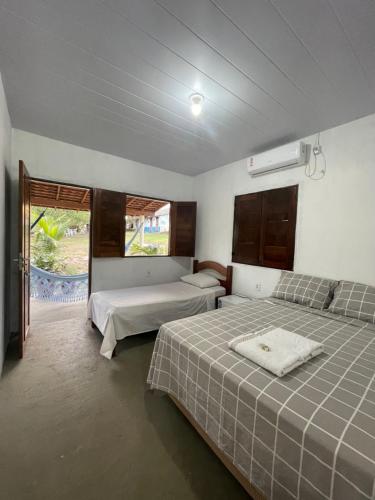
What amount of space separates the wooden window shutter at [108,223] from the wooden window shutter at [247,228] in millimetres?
1821

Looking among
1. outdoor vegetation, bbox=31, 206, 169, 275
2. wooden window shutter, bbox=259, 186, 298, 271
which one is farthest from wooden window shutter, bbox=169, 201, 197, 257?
wooden window shutter, bbox=259, 186, 298, 271

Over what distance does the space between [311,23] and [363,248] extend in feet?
6.20

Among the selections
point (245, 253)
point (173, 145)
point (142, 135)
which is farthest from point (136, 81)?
point (245, 253)

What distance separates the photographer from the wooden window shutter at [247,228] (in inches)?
123

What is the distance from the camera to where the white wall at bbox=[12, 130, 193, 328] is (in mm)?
2787

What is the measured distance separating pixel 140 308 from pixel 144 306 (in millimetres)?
54

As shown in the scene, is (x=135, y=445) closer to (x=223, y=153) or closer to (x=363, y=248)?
(x=363, y=248)

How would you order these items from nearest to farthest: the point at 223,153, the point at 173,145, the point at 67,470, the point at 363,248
→ 1. the point at 67,470
2. the point at 363,248
3. the point at 173,145
4. the point at 223,153

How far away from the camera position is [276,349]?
1297mm

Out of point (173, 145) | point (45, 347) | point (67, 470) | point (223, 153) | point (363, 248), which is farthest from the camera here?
point (223, 153)

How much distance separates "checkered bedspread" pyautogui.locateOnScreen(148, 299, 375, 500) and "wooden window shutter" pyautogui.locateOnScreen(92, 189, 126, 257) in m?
2.04

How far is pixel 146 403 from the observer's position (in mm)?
1734

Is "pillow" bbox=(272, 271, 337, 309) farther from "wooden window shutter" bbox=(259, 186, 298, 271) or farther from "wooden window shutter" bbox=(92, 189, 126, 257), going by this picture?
"wooden window shutter" bbox=(92, 189, 126, 257)

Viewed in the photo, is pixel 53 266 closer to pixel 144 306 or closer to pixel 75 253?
pixel 75 253
